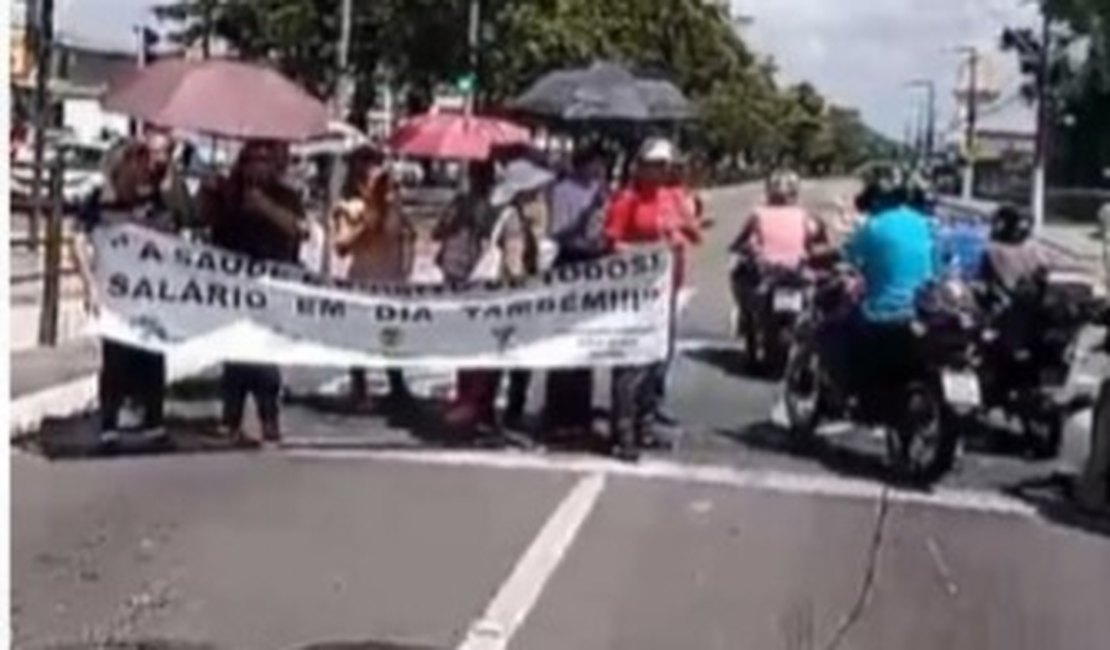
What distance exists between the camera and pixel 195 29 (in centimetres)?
5441

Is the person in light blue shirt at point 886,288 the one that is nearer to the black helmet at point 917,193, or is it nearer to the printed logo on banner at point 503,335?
the black helmet at point 917,193

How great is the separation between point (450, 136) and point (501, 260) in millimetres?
5031

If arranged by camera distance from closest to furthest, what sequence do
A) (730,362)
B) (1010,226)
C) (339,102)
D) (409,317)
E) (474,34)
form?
(409,317) → (1010,226) → (730,362) → (339,102) → (474,34)

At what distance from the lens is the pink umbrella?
19312 mm

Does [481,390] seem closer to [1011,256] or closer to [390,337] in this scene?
[390,337]

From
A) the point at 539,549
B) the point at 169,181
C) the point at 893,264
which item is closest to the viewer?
the point at 539,549

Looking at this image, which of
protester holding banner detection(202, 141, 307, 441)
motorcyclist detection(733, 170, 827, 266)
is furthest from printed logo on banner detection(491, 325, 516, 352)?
motorcyclist detection(733, 170, 827, 266)

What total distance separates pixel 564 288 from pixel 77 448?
2.87m

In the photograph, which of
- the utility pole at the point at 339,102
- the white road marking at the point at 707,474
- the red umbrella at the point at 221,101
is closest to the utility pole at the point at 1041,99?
the utility pole at the point at 339,102

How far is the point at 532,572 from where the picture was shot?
9.97m

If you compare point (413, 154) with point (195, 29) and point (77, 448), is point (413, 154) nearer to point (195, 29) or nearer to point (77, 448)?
point (77, 448)

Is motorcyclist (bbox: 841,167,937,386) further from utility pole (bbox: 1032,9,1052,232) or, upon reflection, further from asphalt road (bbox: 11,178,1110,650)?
utility pole (bbox: 1032,9,1052,232)

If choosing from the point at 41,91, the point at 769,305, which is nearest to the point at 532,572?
the point at 769,305

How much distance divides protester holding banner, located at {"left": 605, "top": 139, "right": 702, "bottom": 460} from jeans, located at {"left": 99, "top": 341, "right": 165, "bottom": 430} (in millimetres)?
2520
